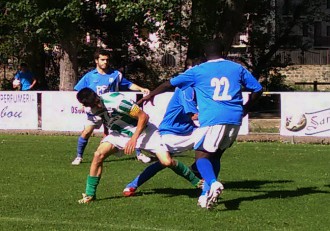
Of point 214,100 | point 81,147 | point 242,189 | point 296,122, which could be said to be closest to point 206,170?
point 214,100

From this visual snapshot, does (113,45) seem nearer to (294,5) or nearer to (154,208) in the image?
(294,5)

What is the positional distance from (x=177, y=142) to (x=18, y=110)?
41.1 feet

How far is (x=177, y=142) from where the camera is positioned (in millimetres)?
9133

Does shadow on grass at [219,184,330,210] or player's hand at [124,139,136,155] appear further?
shadow on grass at [219,184,330,210]

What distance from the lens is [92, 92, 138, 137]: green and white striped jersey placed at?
8719mm

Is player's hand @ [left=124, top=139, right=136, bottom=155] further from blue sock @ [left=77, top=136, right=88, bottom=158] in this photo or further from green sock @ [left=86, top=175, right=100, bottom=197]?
blue sock @ [left=77, top=136, right=88, bottom=158]

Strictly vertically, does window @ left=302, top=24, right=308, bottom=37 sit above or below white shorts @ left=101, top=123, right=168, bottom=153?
above

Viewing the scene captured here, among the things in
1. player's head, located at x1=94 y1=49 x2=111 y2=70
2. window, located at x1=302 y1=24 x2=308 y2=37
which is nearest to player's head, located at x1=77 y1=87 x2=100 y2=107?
player's head, located at x1=94 y1=49 x2=111 y2=70

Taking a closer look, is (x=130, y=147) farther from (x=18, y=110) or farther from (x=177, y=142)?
(x=18, y=110)

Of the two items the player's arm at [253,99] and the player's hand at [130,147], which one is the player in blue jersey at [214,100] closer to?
the player's arm at [253,99]

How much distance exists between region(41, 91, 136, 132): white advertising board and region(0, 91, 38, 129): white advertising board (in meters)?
0.29

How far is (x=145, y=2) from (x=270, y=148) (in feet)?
25.0

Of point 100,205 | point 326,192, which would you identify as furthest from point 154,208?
point 326,192

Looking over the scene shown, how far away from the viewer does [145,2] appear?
74.4 ft
